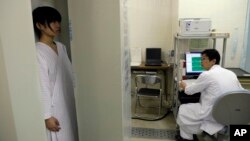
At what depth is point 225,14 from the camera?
10.9ft

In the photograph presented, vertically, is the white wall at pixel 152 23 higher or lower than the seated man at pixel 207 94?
higher

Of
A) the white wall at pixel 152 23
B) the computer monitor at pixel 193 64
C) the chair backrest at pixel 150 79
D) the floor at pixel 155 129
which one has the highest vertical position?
the white wall at pixel 152 23

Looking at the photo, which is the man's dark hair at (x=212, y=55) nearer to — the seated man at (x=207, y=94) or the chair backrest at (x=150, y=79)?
the seated man at (x=207, y=94)

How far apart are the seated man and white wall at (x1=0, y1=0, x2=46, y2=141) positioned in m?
1.85

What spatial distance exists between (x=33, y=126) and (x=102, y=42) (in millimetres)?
549

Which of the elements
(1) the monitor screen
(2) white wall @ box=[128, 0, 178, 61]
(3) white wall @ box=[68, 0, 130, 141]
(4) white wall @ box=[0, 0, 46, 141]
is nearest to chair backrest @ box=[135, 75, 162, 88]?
(1) the monitor screen

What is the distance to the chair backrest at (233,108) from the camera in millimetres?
1960

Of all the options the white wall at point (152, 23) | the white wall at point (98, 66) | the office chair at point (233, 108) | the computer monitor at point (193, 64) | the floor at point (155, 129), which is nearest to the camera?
the white wall at point (98, 66)

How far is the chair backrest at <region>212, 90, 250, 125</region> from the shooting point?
1.96 metres

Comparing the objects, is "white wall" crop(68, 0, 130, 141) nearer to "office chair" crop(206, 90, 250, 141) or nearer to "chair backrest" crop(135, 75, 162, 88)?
"office chair" crop(206, 90, 250, 141)

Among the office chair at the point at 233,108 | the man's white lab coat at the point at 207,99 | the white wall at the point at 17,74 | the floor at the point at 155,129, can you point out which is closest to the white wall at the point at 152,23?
the floor at the point at 155,129

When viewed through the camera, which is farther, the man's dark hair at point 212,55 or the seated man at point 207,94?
the man's dark hair at point 212,55

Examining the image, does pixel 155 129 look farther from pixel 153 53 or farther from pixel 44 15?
pixel 44 15

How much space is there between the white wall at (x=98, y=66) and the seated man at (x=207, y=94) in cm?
135
